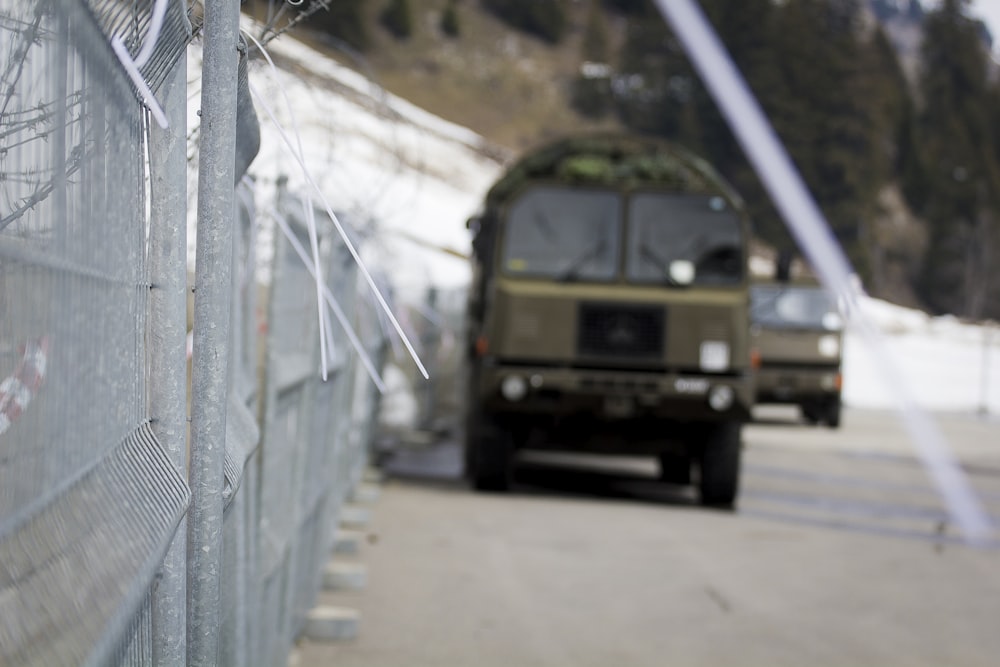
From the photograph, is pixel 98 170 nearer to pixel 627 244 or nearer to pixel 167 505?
pixel 167 505

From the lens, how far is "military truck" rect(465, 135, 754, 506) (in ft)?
41.0

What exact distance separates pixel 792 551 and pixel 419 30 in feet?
329

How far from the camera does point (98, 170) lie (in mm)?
1872

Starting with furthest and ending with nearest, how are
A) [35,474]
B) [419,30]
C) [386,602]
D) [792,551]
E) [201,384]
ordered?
[419,30]
[792,551]
[386,602]
[201,384]
[35,474]

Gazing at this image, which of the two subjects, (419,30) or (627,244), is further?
(419,30)

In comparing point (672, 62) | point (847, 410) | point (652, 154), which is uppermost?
point (672, 62)

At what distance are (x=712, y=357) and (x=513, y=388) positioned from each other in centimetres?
152

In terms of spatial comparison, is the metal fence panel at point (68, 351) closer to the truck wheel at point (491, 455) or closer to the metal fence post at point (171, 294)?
the metal fence post at point (171, 294)

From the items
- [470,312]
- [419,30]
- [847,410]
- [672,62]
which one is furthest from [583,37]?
[470,312]

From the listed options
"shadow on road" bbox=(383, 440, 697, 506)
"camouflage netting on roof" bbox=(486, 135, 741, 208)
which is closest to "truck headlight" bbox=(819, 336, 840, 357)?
"shadow on road" bbox=(383, 440, 697, 506)

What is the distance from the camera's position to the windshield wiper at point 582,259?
12.7m

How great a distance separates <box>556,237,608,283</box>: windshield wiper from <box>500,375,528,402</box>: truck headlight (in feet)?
2.83

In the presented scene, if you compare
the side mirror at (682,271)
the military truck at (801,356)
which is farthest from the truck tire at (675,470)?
the military truck at (801,356)

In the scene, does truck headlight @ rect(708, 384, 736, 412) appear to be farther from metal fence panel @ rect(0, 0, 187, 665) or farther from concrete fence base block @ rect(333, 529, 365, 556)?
metal fence panel @ rect(0, 0, 187, 665)
